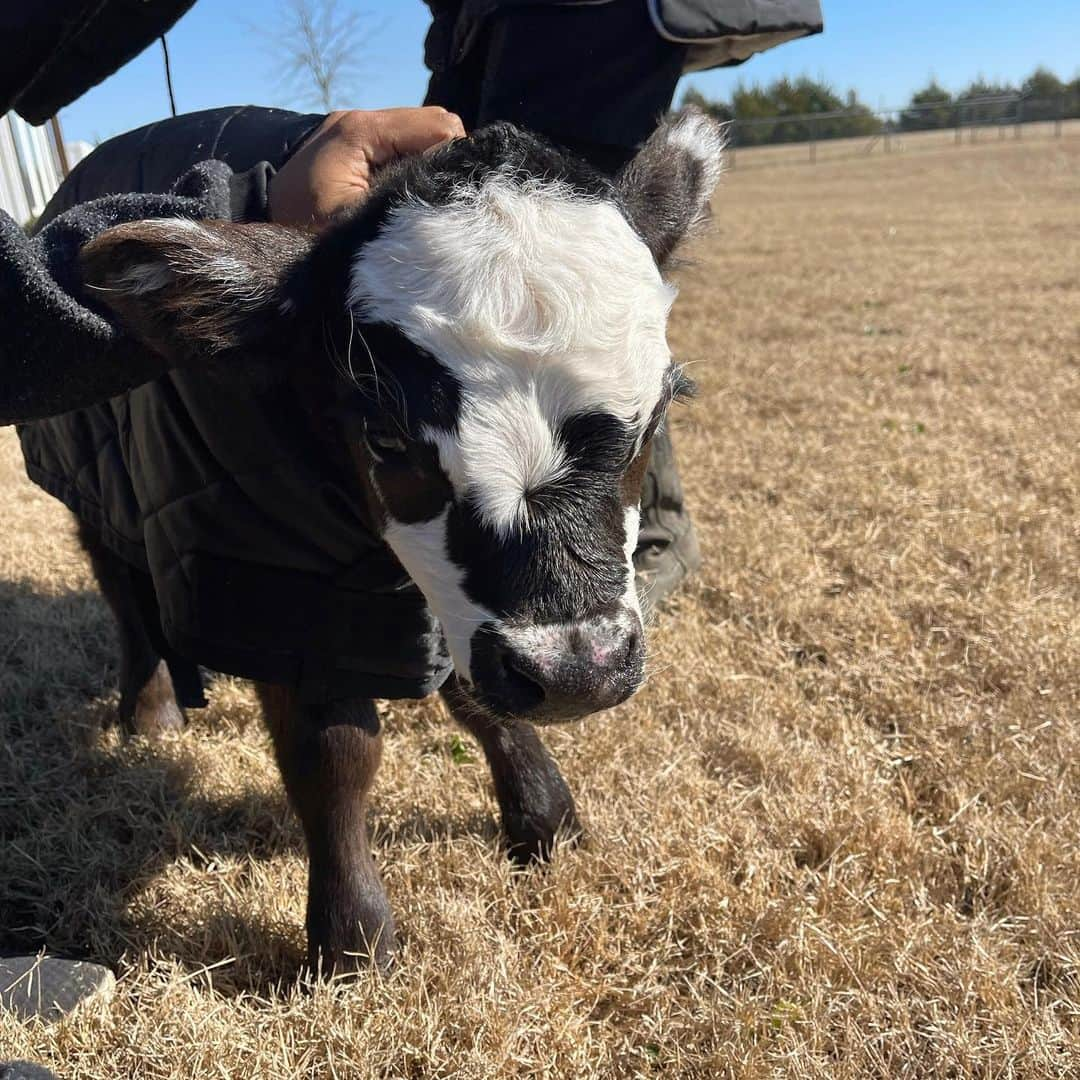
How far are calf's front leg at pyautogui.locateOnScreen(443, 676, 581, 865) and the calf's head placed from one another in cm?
79

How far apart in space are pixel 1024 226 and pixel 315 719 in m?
16.4

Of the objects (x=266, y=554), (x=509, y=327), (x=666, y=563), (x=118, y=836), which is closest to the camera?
(x=509, y=327)

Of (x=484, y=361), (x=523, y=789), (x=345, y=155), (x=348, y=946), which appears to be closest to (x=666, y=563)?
(x=523, y=789)

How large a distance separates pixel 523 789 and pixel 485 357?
51.3 inches

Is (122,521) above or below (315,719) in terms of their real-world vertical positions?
above

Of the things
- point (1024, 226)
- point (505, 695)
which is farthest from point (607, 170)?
point (1024, 226)

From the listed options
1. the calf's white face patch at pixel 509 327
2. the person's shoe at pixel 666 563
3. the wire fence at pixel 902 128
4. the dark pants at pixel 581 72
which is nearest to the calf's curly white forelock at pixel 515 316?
the calf's white face patch at pixel 509 327

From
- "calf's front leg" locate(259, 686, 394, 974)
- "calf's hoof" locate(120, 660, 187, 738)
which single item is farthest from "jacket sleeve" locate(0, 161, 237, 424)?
"calf's hoof" locate(120, 660, 187, 738)

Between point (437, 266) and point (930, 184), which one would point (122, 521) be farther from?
point (930, 184)

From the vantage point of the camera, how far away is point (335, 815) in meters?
2.30

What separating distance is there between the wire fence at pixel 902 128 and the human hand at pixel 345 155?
4073cm

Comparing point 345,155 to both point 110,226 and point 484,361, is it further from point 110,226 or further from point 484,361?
point 484,361

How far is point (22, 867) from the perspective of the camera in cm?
261

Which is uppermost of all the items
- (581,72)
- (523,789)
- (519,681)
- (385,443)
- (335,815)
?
(581,72)
